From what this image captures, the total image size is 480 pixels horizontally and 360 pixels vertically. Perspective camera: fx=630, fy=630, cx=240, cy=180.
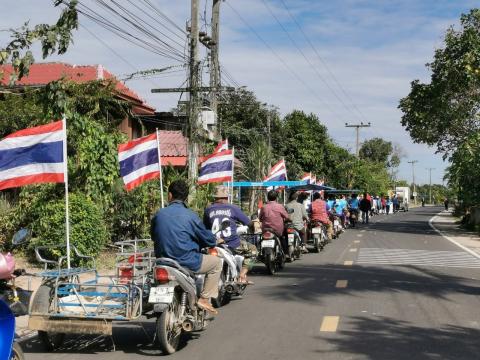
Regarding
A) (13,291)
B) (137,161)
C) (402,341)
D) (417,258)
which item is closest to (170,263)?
(13,291)

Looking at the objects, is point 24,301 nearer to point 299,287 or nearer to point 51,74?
point 299,287

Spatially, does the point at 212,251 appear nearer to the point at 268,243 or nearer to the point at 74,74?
the point at 268,243

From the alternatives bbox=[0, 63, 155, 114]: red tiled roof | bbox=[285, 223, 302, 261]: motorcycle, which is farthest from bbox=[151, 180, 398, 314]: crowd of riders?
bbox=[0, 63, 155, 114]: red tiled roof

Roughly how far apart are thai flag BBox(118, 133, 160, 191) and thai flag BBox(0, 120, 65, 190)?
88.6 inches

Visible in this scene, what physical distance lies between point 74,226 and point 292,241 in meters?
5.48

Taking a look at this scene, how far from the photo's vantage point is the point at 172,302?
698 cm

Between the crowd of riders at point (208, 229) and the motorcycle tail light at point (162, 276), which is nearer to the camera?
the motorcycle tail light at point (162, 276)

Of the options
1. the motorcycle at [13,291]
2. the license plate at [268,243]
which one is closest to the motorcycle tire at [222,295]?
the license plate at [268,243]

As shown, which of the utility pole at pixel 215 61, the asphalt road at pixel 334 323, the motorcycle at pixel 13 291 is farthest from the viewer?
the utility pole at pixel 215 61

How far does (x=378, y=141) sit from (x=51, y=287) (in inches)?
3879

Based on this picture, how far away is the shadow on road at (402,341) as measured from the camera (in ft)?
22.0

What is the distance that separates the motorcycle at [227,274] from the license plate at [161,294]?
2.57 m

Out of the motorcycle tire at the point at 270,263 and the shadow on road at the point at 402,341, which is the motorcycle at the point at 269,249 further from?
the shadow on road at the point at 402,341

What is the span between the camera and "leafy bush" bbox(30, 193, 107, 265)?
1285 cm
